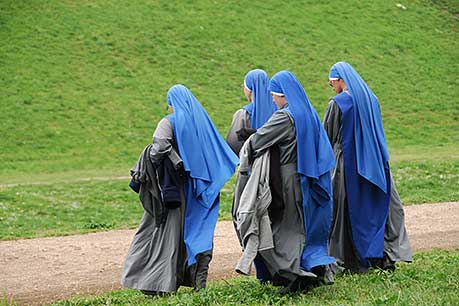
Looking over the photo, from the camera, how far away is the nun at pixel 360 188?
8.48 m

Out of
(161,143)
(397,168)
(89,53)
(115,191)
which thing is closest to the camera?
(161,143)

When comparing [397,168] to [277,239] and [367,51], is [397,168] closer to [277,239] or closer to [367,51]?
[277,239]

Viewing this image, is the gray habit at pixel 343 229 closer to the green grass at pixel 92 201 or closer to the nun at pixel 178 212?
the nun at pixel 178 212

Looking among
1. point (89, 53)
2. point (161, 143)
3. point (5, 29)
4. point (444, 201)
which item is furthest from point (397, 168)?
point (5, 29)

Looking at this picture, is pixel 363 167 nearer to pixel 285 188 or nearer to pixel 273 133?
pixel 285 188

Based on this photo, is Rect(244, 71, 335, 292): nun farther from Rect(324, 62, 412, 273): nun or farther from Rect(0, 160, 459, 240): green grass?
Rect(0, 160, 459, 240): green grass

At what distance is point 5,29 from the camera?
28.0m

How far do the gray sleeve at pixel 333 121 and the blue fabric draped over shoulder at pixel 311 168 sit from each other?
1.16 metres

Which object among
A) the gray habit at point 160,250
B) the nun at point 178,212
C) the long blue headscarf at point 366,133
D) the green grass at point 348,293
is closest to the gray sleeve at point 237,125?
the nun at point 178,212

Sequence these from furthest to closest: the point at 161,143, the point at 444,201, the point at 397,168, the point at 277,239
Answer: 1. the point at 397,168
2. the point at 444,201
3. the point at 161,143
4. the point at 277,239

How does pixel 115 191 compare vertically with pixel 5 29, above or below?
below

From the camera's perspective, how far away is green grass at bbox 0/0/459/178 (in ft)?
76.2

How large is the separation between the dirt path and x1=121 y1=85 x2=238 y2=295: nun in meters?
0.97

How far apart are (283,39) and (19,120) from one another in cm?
1081
